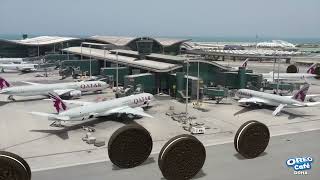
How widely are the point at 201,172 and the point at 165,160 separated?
23.5 ft

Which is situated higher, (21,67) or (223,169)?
(21,67)

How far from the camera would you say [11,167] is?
24.9m

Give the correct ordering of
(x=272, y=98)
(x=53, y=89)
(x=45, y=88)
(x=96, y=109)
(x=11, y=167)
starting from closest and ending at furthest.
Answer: (x=11, y=167), (x=96, y=109), (x=272, y=98), (x=45, y=88), (x=53, y=89)

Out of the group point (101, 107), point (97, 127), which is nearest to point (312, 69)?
point (101, 107)

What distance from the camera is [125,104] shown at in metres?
58.1

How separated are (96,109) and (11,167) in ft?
92.3

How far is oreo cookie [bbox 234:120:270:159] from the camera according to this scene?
3653 centimetres

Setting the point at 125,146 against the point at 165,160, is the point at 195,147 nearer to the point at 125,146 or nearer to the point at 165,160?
the point at 165,160

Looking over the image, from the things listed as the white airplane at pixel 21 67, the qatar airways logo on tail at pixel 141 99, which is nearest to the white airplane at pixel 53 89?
the qatar airways logo on tail at pixel 141 99

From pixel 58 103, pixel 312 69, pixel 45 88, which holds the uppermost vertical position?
pixel 312 69

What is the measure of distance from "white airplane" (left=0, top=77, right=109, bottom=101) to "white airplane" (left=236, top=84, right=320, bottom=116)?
31277 mm

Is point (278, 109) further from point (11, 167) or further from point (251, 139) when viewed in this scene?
point (11, 167)

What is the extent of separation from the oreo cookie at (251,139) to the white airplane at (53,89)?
46.1m

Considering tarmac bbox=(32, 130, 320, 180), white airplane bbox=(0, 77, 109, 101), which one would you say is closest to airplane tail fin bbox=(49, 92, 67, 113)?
tarmac bbox=(32, 130, 320, 180)
